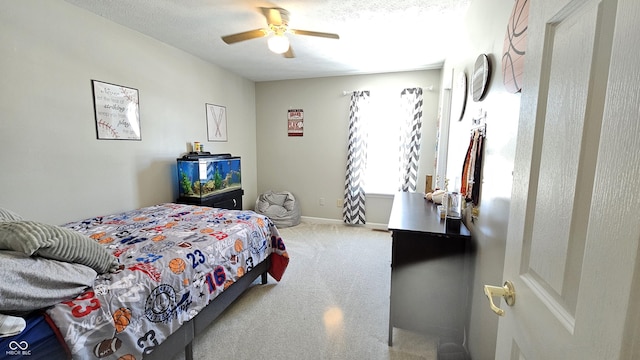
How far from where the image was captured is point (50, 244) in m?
1.08

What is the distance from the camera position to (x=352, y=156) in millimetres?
4180

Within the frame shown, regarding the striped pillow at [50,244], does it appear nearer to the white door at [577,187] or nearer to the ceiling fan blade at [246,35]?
the white door at [577,187]

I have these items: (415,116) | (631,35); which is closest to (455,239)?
(631,35)

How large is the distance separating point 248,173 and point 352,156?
182 centimetres

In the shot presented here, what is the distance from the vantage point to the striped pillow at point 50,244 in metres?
1.02

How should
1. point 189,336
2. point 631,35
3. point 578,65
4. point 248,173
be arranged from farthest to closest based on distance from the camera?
point 248,173, point 189,336, point 578,65, point 631,35

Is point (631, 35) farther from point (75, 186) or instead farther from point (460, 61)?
point (75, 186)

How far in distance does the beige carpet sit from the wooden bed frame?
17cm

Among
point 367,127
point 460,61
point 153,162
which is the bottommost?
point 153,162

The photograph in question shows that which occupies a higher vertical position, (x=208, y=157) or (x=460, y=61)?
(x=460, y=61)

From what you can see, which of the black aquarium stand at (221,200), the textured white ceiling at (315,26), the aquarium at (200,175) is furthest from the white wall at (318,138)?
the aquarium at (200,175)

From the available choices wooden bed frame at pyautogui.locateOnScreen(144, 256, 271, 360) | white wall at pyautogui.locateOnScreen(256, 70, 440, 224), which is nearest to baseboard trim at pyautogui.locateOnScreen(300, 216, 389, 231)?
white wall at pyautogui.locateOnScreen(256, 70, 440, 224)

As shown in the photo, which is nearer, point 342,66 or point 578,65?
point 578,65

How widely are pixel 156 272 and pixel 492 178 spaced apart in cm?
178
